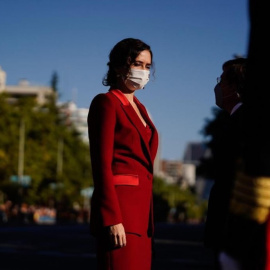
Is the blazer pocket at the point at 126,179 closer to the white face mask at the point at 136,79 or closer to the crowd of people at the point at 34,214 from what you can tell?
the white face mask at the point at 136,79

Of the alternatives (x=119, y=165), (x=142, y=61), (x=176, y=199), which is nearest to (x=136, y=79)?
(x=142, y=61)

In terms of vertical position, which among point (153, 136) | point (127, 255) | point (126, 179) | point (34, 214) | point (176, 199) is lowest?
point (176, 199)

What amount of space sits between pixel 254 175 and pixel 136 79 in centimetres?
226

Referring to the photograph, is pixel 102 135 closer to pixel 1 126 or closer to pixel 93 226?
pixel 93 226

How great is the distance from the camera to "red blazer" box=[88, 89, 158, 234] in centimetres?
412

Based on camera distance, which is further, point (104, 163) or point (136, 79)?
point (136, 79)

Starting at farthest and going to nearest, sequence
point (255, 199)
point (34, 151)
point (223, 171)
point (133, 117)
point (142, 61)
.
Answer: point (34, 151), point (142, 61), point (133, 117), point (223, 171), point (255, 199)

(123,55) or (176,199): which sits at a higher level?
(123,55)

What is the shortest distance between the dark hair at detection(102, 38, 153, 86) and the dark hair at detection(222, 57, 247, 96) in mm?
552

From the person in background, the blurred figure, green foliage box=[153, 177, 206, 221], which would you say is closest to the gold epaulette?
the blurred figure

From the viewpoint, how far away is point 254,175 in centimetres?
227

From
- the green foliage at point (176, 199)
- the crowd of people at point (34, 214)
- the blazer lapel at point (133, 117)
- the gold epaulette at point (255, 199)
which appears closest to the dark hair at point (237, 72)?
the blazer lapel at point (133, 117)

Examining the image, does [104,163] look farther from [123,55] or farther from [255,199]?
[255,199]

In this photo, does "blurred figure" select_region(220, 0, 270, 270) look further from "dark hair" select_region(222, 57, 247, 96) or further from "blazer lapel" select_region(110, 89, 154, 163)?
"blazer lapel" select_region(110, 89, 154, 163)
